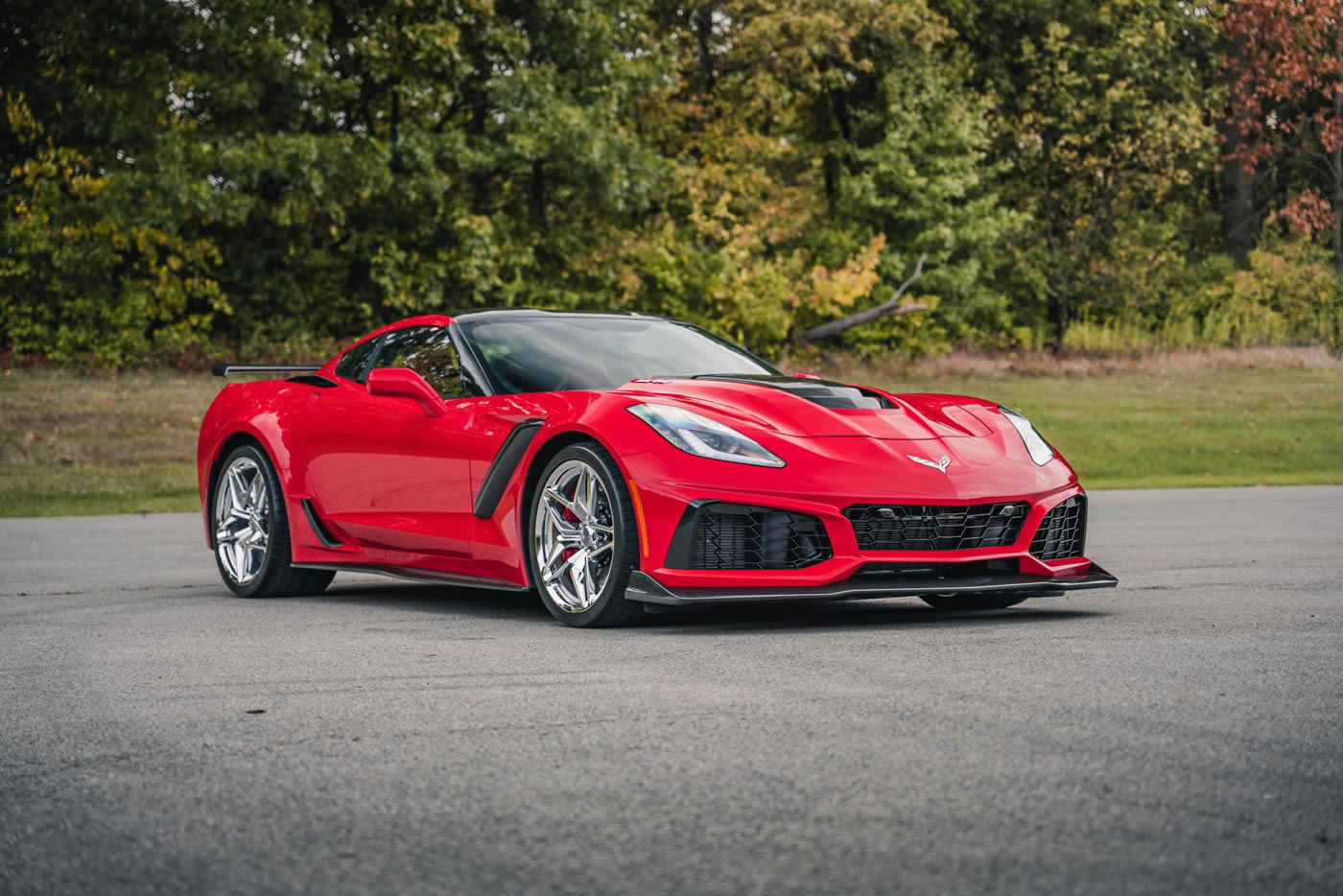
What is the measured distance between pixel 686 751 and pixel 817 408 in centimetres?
282

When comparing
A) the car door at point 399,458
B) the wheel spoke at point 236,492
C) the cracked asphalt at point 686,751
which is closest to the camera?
the cracked asphalt at point 686,751

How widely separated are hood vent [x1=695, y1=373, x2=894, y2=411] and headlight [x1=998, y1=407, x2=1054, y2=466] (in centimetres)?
56

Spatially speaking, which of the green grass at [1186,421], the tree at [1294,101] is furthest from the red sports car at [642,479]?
the tree at [1294,101]

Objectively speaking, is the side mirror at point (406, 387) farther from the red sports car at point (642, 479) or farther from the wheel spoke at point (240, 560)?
the wheel spoke at point (240, 560)

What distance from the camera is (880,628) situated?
6344mm

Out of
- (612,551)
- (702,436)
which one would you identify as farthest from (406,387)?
(702,436)

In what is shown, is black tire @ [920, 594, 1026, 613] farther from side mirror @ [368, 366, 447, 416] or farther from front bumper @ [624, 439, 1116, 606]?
side mirror @ [368, 366, 447, 416]

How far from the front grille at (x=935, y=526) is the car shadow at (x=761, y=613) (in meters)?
0.34

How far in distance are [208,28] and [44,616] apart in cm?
2390

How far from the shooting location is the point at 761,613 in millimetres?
7027

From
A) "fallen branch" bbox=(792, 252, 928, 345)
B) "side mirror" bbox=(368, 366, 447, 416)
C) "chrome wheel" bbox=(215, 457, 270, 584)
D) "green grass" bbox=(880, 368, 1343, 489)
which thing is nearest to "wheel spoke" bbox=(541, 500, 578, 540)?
"side mirror" bbox=(368, 366, 447, 416)

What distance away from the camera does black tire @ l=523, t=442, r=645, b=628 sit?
6.19 metres

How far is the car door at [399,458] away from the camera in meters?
7.11

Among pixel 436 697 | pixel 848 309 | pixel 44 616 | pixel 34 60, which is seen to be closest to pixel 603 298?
pixel 848 309
